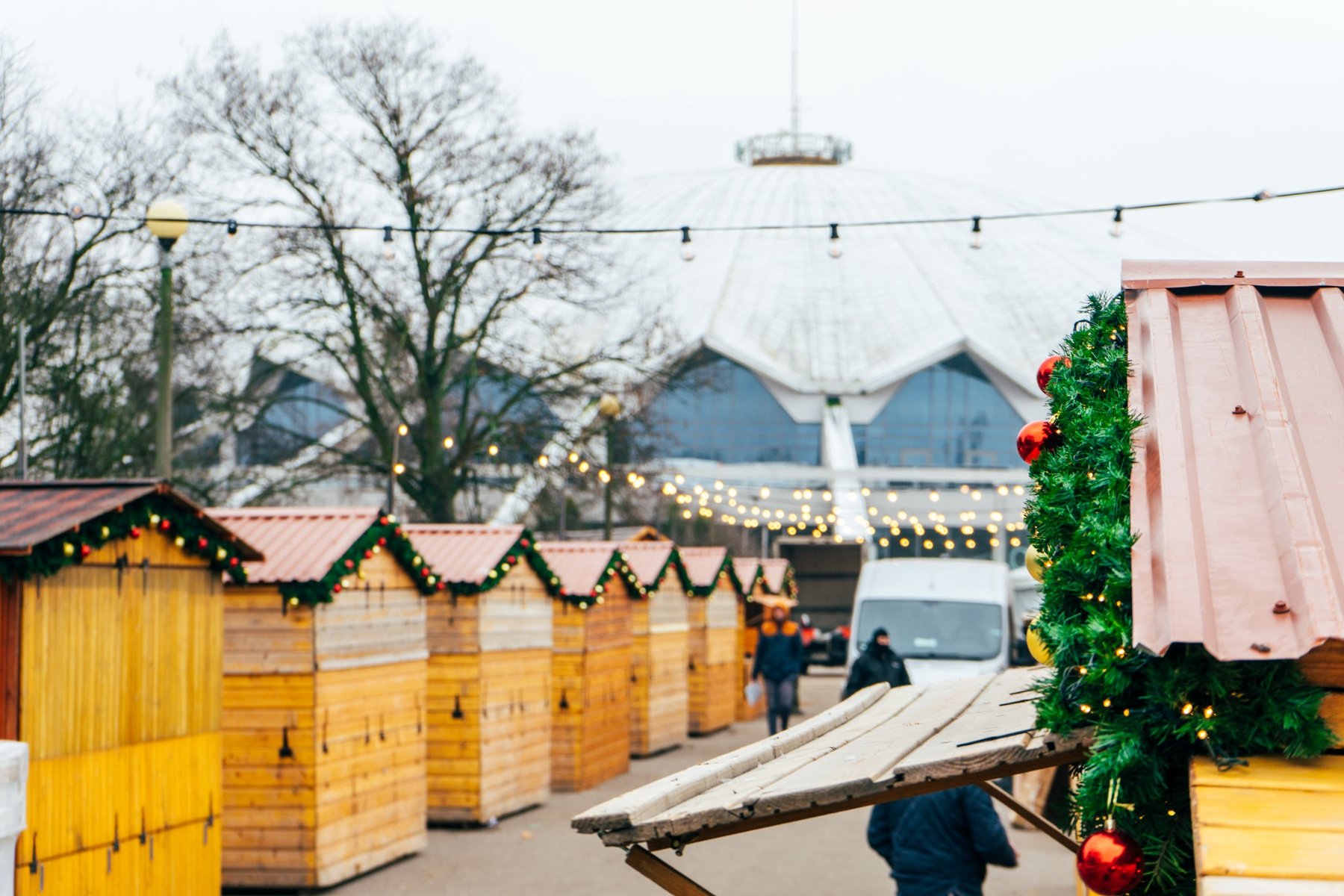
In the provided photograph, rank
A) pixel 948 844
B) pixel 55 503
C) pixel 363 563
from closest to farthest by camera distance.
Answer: pixel 948 844 → pixel 55 503 → pixel 363 563

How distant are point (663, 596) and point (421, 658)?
27.6ft

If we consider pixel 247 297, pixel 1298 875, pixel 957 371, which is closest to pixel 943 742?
pixel 1298 875

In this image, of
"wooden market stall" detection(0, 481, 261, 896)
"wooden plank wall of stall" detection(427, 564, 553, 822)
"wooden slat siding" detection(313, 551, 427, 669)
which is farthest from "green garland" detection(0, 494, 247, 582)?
"wooden plank wall of stall" detection(427, 564, 553, 822)

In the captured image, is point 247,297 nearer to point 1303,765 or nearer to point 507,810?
point 507,810

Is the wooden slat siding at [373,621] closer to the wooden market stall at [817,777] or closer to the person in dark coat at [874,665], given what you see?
the person in dark coat at [874,665]

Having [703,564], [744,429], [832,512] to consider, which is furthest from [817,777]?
[744,429]

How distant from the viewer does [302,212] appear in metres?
25.7

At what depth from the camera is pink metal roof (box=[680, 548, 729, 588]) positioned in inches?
942

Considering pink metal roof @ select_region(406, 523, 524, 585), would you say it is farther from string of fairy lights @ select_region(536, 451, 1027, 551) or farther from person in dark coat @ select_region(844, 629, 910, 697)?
string of fairy lights @ select_region(536, 451, 1027, 551)

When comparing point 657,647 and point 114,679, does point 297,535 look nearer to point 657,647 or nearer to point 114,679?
point 114,679

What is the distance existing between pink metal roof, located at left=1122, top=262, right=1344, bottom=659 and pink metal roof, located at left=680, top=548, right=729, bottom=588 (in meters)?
18.9

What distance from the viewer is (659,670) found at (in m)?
20.9

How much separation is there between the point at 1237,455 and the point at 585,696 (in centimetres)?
1382

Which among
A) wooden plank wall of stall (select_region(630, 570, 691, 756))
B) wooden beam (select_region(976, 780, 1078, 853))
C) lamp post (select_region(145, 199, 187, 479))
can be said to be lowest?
wooden plank wall of stall (select_region(630, 570, 691, 756))
